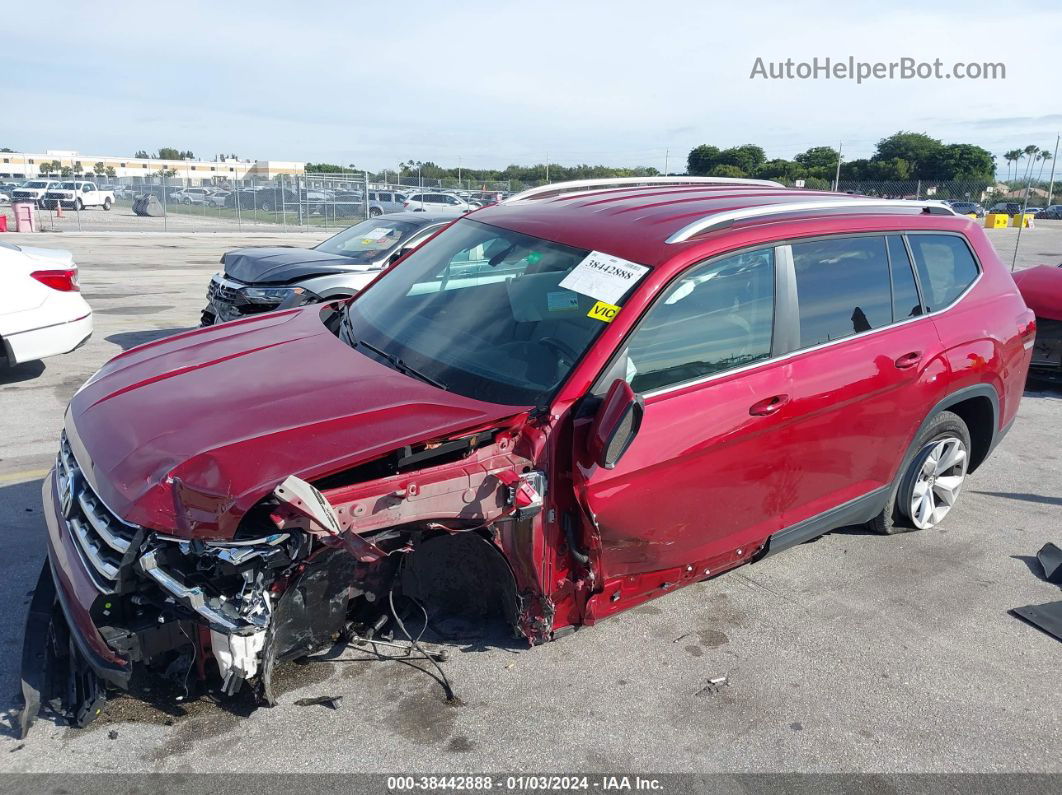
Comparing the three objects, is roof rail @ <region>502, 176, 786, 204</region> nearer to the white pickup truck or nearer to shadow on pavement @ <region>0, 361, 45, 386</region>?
shadow on pavement @ <region>0, 361, 45, 386</region>

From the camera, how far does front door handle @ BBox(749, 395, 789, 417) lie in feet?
11.4

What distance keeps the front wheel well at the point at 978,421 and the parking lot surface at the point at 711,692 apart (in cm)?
57

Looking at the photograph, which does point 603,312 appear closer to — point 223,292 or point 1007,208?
point 223,292

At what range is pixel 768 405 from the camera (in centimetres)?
351

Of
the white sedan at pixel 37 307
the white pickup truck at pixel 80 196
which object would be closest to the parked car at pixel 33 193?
the white pickup truck at pixel 80 196

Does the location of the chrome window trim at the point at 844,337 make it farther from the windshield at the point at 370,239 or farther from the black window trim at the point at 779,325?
the windshield at the point at 370,239

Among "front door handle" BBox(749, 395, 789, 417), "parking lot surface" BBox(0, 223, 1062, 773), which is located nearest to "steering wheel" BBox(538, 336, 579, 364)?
"front door handle" BBox(749, 395, 789, 417)

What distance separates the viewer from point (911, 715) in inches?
126

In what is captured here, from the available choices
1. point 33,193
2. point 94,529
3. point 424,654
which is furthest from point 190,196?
point 424,654

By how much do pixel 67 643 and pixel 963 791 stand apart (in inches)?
125

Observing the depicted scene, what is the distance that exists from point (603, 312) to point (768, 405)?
82 cm

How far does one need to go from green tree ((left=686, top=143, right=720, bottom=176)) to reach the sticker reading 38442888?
1538 inches

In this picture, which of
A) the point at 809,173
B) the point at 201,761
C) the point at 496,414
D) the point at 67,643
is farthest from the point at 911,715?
the point at 809,173

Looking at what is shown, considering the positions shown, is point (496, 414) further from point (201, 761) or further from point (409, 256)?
point (409, 256)
